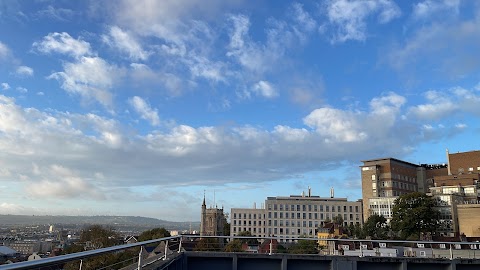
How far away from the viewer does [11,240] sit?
133m

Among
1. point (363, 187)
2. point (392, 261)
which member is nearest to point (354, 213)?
point (363, 187)

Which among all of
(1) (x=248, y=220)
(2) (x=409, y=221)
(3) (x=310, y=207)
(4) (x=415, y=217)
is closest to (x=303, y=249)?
(2) (x=409, y=221)

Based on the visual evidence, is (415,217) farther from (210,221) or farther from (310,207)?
(210,221)

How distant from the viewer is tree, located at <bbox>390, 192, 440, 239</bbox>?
65812mm

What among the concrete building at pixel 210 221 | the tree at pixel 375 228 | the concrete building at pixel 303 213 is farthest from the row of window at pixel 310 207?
the tree at pixel 375 228

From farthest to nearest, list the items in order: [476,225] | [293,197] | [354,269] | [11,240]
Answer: [11,240]
[293,197]
[476,225]
[354,269]

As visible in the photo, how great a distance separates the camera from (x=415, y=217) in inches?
2603

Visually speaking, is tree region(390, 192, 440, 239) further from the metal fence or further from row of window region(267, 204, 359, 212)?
row of window region(267, 204, 359, 212)

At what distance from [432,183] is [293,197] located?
39924 mm

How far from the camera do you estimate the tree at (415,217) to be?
216ft

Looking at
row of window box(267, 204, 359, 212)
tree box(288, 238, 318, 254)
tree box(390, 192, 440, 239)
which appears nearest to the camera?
tree box(288, 238, 318, 254)

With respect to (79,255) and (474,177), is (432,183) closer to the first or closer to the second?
(474,177)

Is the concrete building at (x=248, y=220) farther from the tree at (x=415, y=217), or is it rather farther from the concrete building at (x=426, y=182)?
the tree at (x=415, y=217)

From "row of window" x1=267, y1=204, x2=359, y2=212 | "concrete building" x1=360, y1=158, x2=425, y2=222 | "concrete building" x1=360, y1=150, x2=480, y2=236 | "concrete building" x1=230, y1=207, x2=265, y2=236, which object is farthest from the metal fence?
"concrete building" x1=230, y1=207, x2=265, y2=236
